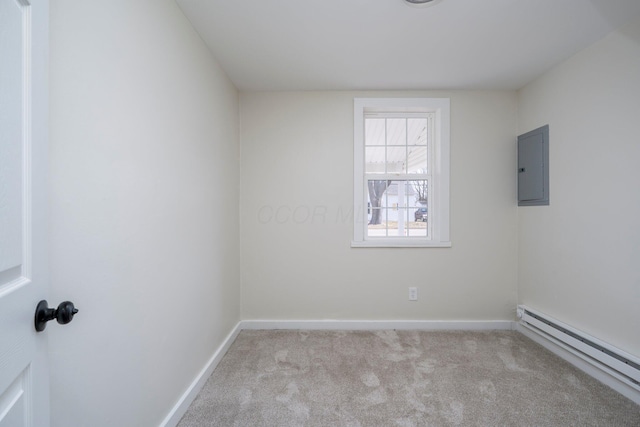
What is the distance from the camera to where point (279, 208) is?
2889 millimetres

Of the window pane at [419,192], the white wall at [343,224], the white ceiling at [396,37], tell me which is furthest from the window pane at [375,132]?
the window pane at [419,192]

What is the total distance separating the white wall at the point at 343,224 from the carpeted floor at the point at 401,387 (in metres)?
0.40

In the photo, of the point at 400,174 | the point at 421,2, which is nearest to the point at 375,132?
the point at 400,174

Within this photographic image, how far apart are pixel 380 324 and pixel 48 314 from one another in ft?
8.75

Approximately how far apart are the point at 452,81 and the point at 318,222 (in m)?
1.91

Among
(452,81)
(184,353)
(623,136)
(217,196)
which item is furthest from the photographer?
(452,81)

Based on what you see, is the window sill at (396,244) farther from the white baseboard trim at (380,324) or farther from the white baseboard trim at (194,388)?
the white baseboard trim at (194,388)

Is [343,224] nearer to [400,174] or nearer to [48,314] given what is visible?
[400,174]

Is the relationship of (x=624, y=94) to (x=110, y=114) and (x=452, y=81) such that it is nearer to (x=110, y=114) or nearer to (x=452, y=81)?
(x=452, y=81)

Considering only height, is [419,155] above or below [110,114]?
above

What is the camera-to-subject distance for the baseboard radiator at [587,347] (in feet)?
5.74

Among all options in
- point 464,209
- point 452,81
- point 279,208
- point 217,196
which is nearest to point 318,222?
point 279,208

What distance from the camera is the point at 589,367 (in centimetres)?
205

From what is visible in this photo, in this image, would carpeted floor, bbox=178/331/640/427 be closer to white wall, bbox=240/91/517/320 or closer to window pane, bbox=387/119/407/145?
white wall, bbox=240/91/517/320
